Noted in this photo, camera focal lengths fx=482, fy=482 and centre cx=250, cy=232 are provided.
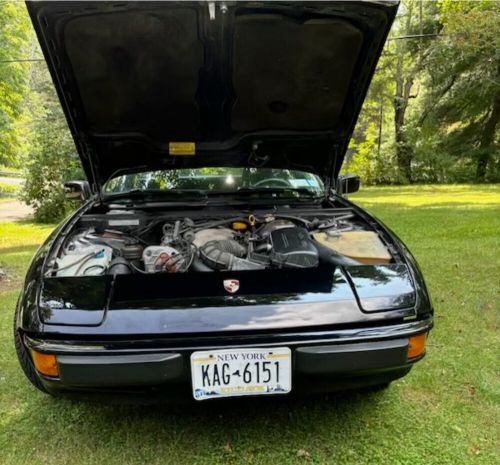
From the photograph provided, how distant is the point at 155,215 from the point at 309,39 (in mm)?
1370

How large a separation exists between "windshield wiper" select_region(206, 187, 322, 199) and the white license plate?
70.5 inches

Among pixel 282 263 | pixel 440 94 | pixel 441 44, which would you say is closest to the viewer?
pixel 282 263

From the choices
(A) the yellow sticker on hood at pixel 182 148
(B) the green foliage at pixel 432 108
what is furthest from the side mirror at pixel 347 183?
(B) the green foliage at pixel 432 108

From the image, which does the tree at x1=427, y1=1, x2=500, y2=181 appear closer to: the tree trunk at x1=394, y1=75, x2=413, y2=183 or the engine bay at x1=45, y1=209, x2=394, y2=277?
the tree trunk at x1=394, y1=75, x2=413, y2=183

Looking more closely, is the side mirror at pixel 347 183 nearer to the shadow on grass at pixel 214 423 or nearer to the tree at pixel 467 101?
the shadow on grass at pixel 214 423

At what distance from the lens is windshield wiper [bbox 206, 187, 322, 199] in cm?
345

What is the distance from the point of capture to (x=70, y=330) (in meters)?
1.79

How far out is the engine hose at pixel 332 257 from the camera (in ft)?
7.95

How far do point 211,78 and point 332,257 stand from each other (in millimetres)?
1256

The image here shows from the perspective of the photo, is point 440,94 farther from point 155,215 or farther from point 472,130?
point 155,215

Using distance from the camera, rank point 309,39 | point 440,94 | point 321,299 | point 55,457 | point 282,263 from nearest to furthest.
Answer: point 321,299
point 55,457
point 282,263
point 309,39
point 440,94

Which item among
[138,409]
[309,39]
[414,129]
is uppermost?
[309,39]

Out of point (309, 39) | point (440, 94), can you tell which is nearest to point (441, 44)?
point (440, 94)

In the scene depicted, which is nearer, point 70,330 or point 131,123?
point 70,330
